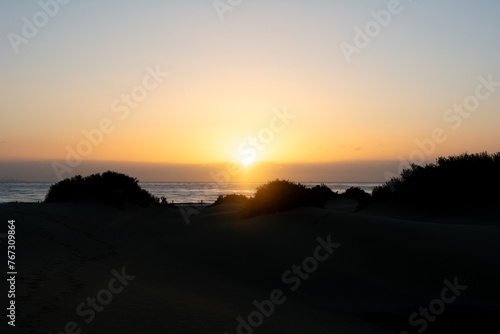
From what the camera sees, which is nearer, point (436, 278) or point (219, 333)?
point (219, 333)

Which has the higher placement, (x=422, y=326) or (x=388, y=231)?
(x=388, y=231)

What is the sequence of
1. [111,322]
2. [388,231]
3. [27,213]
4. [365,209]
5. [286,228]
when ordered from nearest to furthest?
[111,322] < [388,231] < [286,228] < [27,213] < [365,209]

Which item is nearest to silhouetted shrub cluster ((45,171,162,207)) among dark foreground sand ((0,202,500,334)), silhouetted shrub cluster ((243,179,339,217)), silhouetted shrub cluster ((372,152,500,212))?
dark foreground sand ((0,202,500,334))

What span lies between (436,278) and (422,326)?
283 centimetres

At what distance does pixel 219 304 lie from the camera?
287 inches

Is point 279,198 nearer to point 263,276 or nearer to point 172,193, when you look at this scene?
point 263,276

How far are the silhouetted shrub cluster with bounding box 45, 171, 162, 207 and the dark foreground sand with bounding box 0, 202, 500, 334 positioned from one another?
849 cm

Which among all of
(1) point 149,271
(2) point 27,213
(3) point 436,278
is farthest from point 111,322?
(2) point 27,213

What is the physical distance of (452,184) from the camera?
1825 centimetres

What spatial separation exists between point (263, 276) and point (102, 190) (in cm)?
1812

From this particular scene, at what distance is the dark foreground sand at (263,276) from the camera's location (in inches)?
236

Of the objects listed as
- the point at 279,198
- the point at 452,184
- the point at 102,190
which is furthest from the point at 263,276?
the point at 102,190

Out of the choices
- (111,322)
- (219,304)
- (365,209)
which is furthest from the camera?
A: (365,209)

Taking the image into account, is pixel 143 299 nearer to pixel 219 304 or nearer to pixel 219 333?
pixel 219 304
